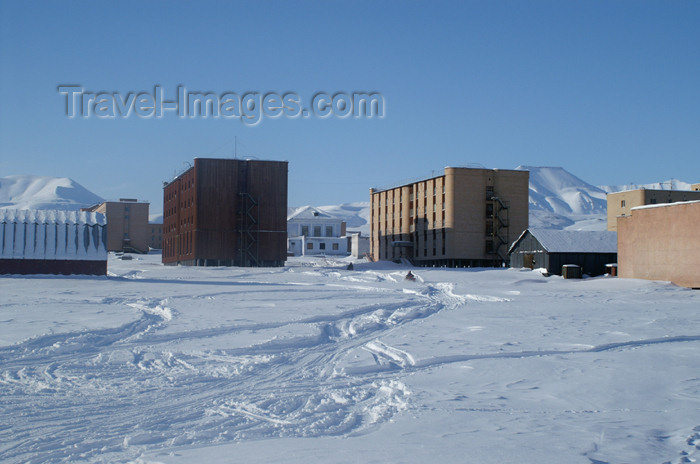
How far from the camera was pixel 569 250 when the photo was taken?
4909 cm

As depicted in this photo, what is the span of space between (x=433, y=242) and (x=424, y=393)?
6109cm

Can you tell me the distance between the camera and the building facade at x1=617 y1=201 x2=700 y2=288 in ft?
110

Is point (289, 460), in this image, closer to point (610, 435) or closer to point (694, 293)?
point (610, 435)

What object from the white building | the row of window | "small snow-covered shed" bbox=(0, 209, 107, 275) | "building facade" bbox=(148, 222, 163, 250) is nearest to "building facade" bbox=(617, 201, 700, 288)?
"small snow-covered shed" bbox=(0, 209, 107, 275)

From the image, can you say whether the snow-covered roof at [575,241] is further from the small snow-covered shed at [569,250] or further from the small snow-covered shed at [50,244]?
the small snow-covered shed at [50,244]

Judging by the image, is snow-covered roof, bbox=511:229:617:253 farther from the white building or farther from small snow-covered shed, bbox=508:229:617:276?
the white building

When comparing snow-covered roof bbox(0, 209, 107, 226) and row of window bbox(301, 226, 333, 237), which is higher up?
row of window bbox(301, 226, 333, 237)

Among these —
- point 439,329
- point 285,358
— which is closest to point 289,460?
point 285,358

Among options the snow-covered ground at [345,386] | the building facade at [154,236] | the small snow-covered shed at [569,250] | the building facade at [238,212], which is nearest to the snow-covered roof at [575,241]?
the small snow-covered shed at [569,250]

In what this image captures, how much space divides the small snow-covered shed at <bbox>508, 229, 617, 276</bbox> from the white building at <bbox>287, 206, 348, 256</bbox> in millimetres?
59031

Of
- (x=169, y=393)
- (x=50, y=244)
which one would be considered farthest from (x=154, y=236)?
(x=169, y=393)

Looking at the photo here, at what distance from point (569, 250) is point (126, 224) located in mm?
98650

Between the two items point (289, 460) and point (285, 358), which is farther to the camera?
point (285, 358)

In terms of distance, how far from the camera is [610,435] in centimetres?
784
